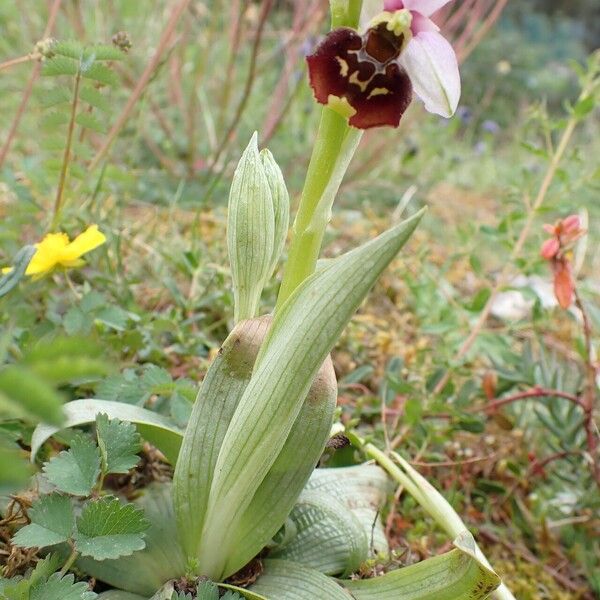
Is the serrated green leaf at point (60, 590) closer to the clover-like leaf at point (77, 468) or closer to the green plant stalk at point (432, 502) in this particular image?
the clover-like leaf at point (77, 468)

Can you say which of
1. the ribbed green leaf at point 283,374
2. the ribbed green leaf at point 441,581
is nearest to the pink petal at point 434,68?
the ribbed green leaf at point 283,374

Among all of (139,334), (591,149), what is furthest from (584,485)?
(591,149)

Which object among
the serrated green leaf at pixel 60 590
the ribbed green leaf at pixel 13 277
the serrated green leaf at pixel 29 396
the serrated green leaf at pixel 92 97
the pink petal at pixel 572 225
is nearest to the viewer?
the serrated green leaf at pixel 29 396

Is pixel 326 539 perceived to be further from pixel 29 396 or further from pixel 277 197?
pixel 29 396

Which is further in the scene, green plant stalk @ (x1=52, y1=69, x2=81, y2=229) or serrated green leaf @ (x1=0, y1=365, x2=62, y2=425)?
green plant stalk @ (x1=52, y1=69, x2=81, y2=229)

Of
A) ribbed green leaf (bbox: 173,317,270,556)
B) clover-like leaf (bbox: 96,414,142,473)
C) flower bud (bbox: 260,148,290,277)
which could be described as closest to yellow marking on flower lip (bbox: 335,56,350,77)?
flower bud (bbox: 260,148,290,277)

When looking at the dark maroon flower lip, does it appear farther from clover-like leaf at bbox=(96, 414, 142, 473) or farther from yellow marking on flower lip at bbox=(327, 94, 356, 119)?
clover-like leaf at bbox=(96, 414, 142, 473)
